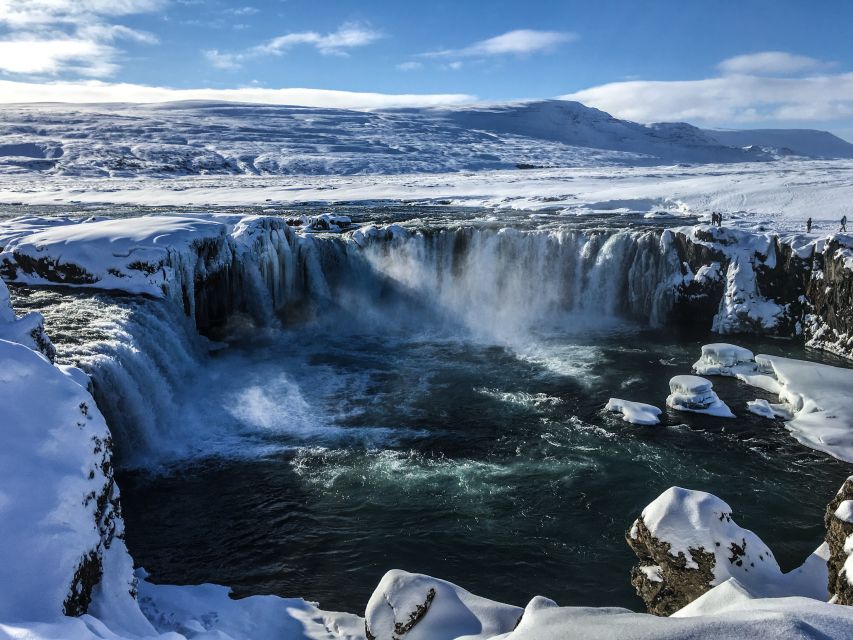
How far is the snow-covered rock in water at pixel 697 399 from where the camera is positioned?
14.4 metres

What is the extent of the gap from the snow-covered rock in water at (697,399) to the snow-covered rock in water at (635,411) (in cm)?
67

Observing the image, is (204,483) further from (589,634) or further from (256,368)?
(589,634)

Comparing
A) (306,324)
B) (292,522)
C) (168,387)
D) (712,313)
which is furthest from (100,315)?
(712,313)

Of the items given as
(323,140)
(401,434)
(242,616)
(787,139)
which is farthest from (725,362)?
(787,139)

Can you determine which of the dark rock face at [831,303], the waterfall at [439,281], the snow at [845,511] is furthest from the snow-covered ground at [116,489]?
the dark rock face at [831,303]

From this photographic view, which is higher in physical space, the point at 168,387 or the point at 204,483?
the point at 168,387

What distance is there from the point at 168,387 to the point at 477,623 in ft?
34.0

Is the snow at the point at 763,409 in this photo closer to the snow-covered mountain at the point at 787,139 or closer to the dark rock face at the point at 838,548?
the dark rock face at the point at 838,548

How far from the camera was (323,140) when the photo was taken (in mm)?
100688

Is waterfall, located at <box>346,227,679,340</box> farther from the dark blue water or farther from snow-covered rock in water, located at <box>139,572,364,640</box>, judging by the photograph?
snow-covered rock in water, located at <box>139,572,364,640</box>

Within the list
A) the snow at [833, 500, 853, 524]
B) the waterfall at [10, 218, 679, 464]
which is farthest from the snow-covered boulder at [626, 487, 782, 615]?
the waterfall at [10, 218, 679, 464]

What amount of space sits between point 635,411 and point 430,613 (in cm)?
912

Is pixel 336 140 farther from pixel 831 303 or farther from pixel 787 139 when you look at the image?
pixel 787 139

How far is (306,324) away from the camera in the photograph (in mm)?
22734
